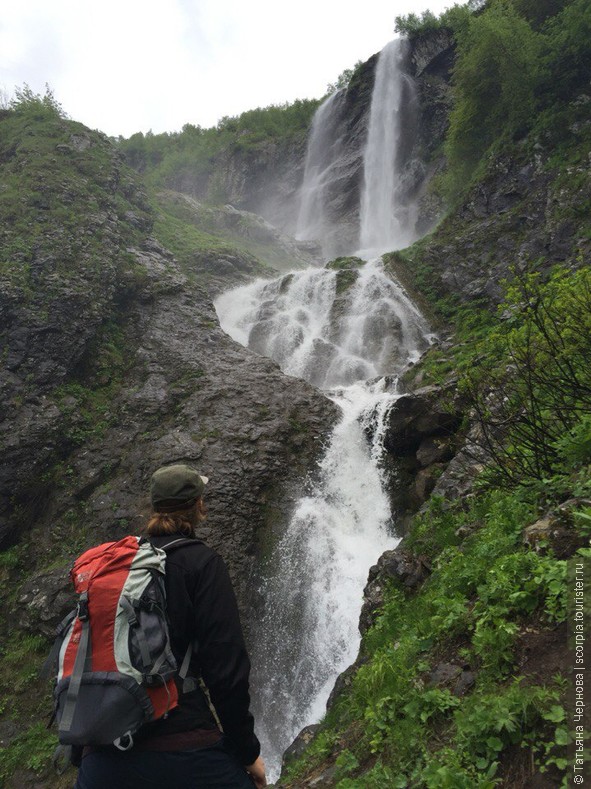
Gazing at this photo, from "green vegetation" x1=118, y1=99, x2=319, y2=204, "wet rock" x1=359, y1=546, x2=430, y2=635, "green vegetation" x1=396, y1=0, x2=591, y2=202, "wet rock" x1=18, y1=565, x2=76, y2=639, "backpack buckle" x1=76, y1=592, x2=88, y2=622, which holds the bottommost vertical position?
"wet rock" x1=18, y1=565, x2=76, y2=639

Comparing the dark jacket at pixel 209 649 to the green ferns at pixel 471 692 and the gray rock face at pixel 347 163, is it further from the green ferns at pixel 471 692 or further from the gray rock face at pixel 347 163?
the gray rock face at pixel 347 163

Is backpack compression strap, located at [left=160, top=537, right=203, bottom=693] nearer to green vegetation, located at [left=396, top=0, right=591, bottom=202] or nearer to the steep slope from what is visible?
the steep slope

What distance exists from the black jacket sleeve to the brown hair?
1.23ft

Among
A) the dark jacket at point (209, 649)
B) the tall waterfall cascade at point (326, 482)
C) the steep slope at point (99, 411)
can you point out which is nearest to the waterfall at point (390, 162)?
the tall waterfall cascade at point (326, 482)

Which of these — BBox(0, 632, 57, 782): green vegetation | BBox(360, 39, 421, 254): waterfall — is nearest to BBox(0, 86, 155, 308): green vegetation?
BBox(0, 632, 57, 782): green vegetation

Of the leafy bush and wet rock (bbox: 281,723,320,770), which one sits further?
wet rock (bbox: 281,723,320,770)

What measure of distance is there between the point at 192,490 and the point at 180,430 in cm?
1316

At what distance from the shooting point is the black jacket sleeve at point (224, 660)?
2.22 m

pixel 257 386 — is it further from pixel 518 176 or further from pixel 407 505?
pixel 518 176

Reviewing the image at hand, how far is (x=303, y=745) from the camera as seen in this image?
6531 millimetres

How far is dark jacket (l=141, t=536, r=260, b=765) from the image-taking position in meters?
2.22

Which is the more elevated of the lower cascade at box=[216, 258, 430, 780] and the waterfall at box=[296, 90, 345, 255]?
the waterfall at box=[296, 90, 345, 255]

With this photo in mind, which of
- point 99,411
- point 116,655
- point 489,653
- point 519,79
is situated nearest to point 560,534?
point 489,653

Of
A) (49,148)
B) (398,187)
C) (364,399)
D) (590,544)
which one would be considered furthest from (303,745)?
(398,187)
